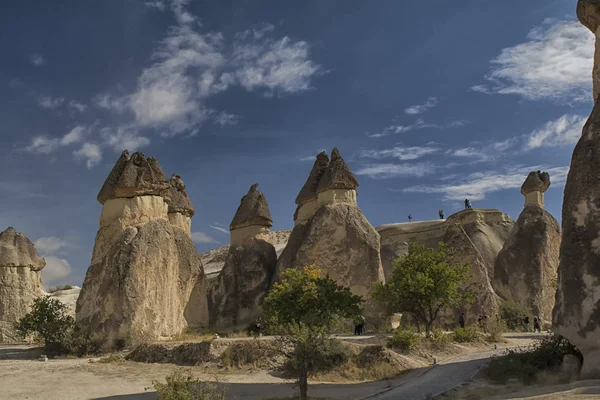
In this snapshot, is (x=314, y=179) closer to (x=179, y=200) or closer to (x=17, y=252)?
(x=179, y=200)

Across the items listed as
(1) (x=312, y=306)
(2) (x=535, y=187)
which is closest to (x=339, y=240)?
(1) (x=312, y=306)

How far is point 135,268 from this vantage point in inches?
643

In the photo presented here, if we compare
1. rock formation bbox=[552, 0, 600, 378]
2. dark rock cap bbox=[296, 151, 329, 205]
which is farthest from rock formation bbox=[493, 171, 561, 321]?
rock formation bbox=[552, 0, 600, 378]

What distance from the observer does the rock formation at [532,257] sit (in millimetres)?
26641

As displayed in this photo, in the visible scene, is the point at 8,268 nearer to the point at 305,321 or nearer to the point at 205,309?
the point at 205,309

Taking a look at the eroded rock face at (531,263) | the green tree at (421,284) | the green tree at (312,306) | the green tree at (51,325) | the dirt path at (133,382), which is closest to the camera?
the dirt path at (133,382)

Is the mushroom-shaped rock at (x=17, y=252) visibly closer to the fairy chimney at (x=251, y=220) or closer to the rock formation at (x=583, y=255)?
the fairy chimney at (x=251, y=220)

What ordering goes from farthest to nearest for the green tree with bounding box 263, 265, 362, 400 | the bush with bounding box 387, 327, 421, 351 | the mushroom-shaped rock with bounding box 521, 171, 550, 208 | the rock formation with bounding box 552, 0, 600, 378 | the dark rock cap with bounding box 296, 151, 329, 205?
the mushroom-shaped rock with bounding box 521, 171, 550, 208
the dark rock cap with bounding box 296, 151, 329, 205
the bush with bounding box 387, 327, 421, 351
the green tree with bounding box 263, 265, 362, 400
the rock formation with bounding box 552, 0, 600, 378

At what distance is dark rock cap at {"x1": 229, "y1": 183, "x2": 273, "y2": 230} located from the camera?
24.4 metres

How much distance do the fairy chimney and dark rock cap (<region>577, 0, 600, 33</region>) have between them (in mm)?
15852

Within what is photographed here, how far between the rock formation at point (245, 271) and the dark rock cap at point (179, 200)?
2003mm

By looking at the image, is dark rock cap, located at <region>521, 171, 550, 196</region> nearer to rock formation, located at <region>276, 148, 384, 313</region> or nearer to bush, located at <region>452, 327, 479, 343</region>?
rock formation, located at <region>276, 148, 384, 313</region>

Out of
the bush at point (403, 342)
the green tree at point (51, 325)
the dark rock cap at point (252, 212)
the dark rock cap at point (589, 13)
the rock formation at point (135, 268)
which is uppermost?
the dark rock cap at point (589, 13)

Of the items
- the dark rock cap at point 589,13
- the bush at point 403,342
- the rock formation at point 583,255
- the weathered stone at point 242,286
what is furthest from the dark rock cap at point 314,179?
the rock formation at point 583,255
